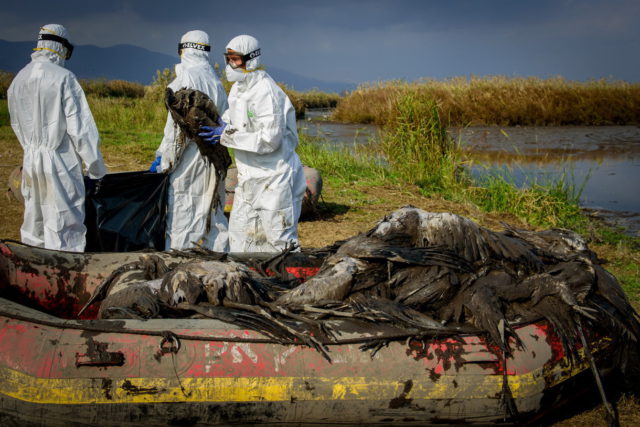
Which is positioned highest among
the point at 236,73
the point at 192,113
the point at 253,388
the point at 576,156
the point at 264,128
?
the point at 236,73

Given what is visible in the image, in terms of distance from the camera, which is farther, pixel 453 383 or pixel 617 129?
pixel 617 129

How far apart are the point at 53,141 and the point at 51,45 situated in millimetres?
868

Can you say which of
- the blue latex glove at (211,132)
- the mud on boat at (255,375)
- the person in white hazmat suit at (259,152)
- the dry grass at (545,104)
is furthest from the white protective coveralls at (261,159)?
the dry grass at (545,104)

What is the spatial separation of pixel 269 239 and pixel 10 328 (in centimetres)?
261

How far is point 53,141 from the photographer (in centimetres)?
522

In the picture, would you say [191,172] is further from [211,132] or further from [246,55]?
[246,55]

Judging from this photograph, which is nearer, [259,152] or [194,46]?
[259,152]

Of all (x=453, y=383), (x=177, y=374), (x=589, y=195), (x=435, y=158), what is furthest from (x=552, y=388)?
(x=589, y=195)

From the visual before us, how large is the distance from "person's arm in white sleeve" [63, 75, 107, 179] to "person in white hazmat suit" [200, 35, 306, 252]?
3.26 feet

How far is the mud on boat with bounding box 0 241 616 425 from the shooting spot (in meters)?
2.82

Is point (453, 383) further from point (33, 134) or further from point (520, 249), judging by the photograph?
point (33, 134)

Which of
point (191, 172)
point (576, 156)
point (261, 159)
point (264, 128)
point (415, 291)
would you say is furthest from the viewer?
point (576, 156)

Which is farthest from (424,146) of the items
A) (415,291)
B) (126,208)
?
(415,291)

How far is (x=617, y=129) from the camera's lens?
18.3m
